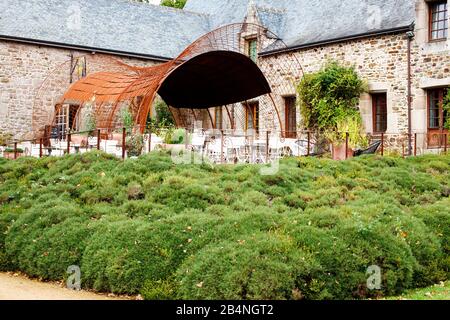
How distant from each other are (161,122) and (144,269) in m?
15.6

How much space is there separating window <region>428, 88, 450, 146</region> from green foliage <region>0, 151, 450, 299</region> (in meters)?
4.86

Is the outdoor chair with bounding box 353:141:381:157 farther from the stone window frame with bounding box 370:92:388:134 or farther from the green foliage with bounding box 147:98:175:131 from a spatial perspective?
the green foliage with bounding box 147:98:175:131

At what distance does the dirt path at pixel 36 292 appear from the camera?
865cm

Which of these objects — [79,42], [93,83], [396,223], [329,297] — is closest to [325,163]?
[396,223]

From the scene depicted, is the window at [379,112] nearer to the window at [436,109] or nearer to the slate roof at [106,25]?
the window at [436,109]

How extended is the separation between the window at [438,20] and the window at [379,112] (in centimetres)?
244

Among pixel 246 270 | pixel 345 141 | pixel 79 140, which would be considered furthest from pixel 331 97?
pixel 246 270

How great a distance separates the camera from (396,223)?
9.99 metres

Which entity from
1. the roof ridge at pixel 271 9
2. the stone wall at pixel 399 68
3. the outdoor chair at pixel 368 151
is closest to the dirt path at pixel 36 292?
the outdoor chair at pixel 368 151

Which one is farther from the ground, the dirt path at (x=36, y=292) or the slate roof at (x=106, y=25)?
the slate roof at (x=106, y=25)

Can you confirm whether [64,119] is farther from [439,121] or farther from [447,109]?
[447,109]

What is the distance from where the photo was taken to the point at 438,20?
19.0 m

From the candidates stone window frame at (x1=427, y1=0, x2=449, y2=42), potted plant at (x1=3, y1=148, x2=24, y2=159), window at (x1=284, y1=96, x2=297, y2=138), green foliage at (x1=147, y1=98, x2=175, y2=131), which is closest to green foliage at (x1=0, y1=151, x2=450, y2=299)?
potted plant at (x1=3, y1=148, x2=24, y2=159)
